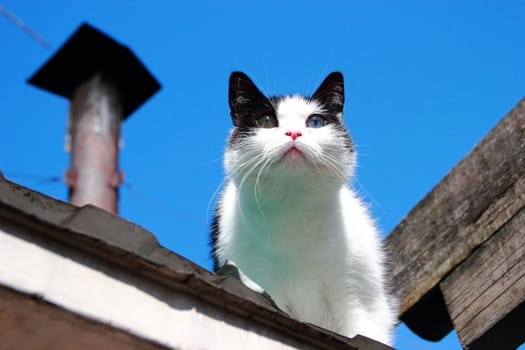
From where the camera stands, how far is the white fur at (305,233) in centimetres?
332

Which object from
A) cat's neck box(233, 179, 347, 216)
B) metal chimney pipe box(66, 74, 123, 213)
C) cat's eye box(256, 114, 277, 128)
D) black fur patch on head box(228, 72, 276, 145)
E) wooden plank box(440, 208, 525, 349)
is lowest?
wooden plank box(440, 208, 525, 349)

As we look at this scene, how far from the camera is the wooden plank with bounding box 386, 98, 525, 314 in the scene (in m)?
3.15

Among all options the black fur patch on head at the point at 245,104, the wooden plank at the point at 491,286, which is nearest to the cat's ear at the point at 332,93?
the black fur patch on head at the point at 245,104

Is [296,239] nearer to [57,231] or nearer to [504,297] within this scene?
[504,297]

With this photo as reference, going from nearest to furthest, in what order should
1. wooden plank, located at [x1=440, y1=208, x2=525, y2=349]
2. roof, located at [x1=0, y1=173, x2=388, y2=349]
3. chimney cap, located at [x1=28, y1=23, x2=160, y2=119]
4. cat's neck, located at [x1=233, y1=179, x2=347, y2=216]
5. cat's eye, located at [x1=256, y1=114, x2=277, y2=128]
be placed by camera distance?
roof, located at [x1=0, y1=173, x2=388, y2=349], wooden plank, located at [x1=440, y1=208, x2=525, y2=349], cat's neck, located at [x1=233, y1=179, x2=347, y2=216], cat's eye, located at [x1=256, y1=114, x2=277, y2=128], chimney cap, located at [x1=28, y1=23, x2=160, y2=119]

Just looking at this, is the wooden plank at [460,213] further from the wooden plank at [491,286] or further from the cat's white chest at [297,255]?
the cat's white chest at [297,255]

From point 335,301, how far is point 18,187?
5.99 feet

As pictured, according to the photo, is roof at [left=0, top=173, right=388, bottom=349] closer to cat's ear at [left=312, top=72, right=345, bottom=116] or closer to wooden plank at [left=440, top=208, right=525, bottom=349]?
wooden plank at [left=440, top=208, right=525, bottom=349]

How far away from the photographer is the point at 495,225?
3148 millimetres

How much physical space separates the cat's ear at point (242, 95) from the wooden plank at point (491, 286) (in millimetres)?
1160

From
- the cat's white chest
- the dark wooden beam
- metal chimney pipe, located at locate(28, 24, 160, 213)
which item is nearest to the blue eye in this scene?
the cat's white chest

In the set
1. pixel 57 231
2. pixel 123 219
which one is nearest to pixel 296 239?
pixel 123 219

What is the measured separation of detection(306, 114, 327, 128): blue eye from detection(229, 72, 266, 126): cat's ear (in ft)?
0.78

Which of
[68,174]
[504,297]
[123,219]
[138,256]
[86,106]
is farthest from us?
[86,106]
